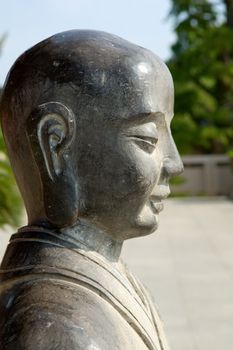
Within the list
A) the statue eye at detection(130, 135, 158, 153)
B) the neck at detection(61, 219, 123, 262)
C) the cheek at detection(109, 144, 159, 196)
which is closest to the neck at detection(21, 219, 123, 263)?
the neck at detection(61, 219, 123, 262)

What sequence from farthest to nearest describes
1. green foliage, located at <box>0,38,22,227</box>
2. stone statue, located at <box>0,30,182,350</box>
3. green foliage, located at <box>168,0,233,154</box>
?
green foliage, located at <box>168,0,233,154</box>, green foliage, located at <box>0,38,22,227</box>, stone statue, located at <box>0,30,182,350</box>

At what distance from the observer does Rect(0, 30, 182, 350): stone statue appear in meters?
1.80

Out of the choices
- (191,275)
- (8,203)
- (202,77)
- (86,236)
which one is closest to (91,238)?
(86,236)

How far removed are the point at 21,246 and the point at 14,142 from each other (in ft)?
0.83

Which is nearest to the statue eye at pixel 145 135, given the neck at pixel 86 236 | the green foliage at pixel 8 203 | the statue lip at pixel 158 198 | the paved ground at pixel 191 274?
the statue lip at pixel 158 198

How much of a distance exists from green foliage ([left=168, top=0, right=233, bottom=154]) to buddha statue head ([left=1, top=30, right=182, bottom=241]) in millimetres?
14113

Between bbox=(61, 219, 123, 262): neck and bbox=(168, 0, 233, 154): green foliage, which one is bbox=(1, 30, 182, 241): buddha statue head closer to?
bbox=(61, 219, 123, 262): neck

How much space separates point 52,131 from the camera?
71.4 inches

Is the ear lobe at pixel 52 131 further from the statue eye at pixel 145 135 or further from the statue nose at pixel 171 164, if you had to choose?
the statue nose at pixel 171 164

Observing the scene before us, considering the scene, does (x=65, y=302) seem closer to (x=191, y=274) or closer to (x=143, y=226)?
(x=143, y=226)

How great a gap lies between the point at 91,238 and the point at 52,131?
278 mm

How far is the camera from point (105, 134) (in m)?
1.83

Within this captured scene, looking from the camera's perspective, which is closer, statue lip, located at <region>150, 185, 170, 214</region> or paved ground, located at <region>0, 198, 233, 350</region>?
statue lip, located at <region>150, 185, 170, 214</region>

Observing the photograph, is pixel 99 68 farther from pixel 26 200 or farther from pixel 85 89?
pixel 26 200
